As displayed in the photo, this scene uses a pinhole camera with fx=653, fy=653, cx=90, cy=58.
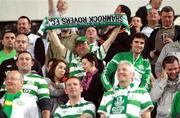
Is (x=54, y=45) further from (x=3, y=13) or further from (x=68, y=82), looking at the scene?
(x=3, y=13)

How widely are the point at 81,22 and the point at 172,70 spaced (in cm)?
194

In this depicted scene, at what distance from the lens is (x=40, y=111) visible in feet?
23.9

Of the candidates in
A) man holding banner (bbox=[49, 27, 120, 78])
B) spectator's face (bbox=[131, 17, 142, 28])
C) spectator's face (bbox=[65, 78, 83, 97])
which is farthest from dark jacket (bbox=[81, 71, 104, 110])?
spectator's face (bbox=[131, 17, 142, 28])

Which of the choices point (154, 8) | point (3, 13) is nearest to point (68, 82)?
point (154, 8)

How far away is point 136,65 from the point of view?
7.84m

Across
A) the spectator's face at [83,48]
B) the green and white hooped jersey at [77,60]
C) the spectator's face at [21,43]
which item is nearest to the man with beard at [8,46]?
the spectator's face at [21,43]

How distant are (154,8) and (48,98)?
352 cm

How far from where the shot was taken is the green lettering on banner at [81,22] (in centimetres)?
862

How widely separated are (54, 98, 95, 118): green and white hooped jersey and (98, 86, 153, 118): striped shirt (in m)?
0.24

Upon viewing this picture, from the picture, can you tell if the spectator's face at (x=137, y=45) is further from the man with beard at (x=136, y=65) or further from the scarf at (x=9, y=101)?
the scarf at (x=9, y=101)

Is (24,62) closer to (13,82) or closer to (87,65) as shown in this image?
(13,82)

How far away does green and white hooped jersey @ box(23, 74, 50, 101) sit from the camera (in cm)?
733

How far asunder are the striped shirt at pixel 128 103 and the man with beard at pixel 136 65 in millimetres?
853

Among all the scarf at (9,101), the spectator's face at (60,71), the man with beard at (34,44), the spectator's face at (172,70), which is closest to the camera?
the scarf at (9,101)
